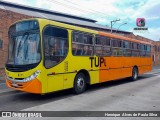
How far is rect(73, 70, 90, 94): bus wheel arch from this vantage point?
10519 mm

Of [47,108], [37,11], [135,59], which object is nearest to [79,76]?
[47,108]

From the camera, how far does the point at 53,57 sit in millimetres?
9242

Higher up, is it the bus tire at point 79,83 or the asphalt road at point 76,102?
the bus tire at point 79,83

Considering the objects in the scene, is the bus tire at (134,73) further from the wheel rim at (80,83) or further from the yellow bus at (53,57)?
the wheel rim at (80,83)

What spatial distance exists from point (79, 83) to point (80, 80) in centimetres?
15

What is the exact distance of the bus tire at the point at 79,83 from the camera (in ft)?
34.5

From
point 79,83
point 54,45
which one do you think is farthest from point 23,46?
point 79,83

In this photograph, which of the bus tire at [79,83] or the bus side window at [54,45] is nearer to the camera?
the bus side window at [54,45]

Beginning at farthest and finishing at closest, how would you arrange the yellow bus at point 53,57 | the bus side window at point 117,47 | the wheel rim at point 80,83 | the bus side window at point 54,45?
the bus side window at point 117,47 < the wheel rim at point 80,83 < the bus side window at point 54,45 < the yellow bus at point 53,57

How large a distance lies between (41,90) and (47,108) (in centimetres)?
101

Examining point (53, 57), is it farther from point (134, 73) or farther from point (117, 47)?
point (134, 73)

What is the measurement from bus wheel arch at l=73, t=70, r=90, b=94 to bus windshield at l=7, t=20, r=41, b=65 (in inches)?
99.5

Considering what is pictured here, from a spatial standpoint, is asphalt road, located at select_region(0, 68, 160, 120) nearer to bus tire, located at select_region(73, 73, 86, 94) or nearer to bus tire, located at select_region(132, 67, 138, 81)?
bus tire, located at select_region(73, 73, 86, 94)

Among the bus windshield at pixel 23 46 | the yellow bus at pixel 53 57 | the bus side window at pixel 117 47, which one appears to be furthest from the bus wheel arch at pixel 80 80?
the bus side window at pixel 117 47
